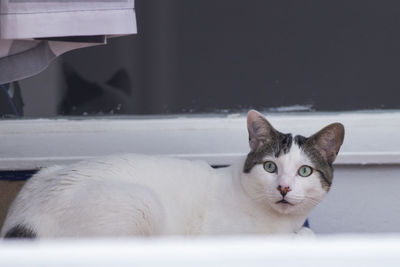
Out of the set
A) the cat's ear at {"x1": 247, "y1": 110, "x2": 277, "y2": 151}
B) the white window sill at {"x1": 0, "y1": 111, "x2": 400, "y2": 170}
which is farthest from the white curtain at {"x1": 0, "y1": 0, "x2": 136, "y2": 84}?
the white window sill at {"x1": 0, "y1": 111, "x2": 400, "y2": 170}

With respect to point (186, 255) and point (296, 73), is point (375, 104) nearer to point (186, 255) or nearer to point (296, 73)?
point (296, 73)

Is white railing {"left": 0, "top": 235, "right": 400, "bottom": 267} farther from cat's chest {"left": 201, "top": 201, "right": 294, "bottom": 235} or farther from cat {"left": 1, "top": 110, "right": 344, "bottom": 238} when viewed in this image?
cat's chest {"left": 201, "top": 201, "right": 294, "bottom": 235}

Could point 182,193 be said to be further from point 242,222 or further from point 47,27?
point 47,27

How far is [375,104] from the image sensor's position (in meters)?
2.55

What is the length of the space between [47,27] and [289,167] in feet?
3.07

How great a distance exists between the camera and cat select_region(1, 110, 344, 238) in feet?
5.35

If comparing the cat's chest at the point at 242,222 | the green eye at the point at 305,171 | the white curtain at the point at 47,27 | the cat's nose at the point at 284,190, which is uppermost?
the white curtain at the point at 47,27

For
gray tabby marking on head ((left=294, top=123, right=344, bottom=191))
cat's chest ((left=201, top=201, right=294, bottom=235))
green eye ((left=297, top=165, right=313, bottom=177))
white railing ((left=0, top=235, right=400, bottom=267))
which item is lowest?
cat's chest ((left=201, top=201, right=294, bottom=235))

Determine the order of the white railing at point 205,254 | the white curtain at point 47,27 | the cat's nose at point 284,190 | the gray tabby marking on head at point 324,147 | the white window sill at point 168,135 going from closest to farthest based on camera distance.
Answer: the white railing at point 205,254 → the white curtain at point 47,27 → the cat's nose at point 284,190 → the gray tabby marking on head at point 324,147 → the white window sill at point 168,135

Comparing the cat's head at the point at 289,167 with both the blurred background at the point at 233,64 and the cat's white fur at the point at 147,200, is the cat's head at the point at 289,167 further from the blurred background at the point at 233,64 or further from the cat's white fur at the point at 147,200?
the blurred background at the point at 233,64

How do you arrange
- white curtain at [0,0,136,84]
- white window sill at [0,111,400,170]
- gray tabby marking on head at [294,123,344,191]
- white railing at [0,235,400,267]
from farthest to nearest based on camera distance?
white window sill at [0,111,400,170], gray tabby marking on head at [294,123,344,191], white curtain at [0,0,136,84], white railing at [0,235,400,267]

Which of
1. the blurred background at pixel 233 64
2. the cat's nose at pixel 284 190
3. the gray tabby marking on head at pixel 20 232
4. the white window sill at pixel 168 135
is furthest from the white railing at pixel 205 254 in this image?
the blurred background at pixel 233 64

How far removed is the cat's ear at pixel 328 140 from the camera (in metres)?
1.90

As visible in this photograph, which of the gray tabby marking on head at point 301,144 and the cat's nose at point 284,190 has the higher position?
the gray tabby marking on head at point 301,144
